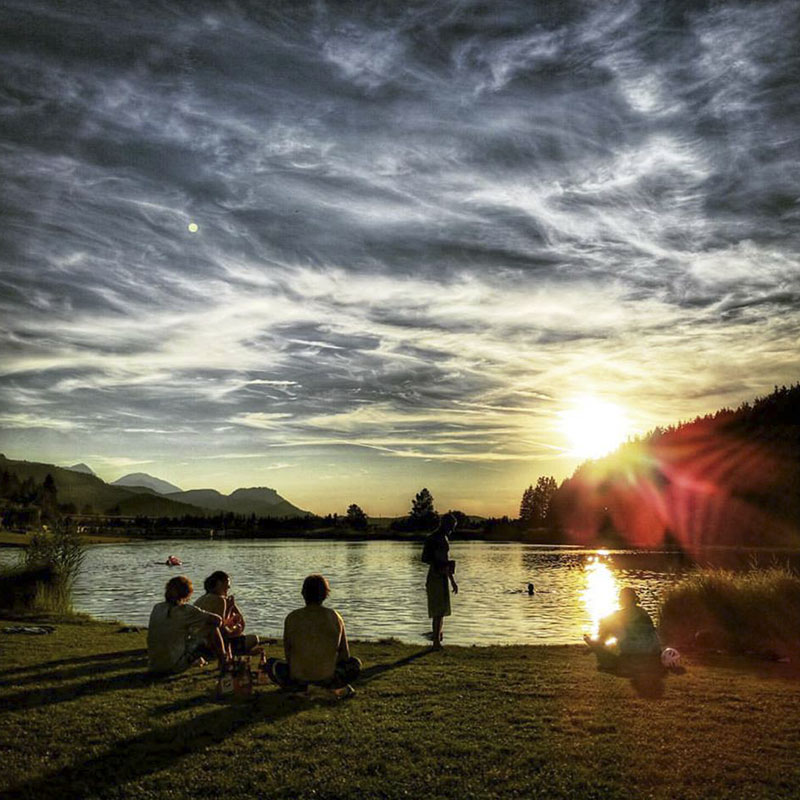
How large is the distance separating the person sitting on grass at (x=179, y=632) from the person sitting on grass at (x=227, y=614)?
565mm

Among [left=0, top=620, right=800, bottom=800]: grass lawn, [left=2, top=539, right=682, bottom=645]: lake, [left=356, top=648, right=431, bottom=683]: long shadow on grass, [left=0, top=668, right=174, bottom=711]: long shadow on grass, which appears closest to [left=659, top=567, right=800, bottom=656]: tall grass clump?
[left=2, top=539, right=682, bottom=645]: lake

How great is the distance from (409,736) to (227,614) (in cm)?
645

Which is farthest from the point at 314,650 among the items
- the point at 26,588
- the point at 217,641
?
the point at 26,588

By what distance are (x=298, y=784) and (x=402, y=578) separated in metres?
45.3

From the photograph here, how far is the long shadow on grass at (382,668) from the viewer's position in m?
13.5

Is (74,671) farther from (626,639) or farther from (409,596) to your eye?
(409,596)

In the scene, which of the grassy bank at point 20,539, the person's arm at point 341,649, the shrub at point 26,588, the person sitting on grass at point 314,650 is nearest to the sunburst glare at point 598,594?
the person's arm at point 341,649

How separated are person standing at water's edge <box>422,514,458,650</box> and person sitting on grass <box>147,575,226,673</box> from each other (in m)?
5.80

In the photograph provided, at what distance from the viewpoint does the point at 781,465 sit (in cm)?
12950

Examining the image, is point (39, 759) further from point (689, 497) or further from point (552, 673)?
point (689, 497)

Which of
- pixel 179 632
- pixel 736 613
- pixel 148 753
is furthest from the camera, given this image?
pixel 736 613

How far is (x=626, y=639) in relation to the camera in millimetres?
14625

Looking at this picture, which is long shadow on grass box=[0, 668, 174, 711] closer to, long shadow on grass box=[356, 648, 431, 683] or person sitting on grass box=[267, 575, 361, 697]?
person sitting on grass box=[267, 575, 361, 697]

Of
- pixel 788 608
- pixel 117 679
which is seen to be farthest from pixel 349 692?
pixel 788 608
